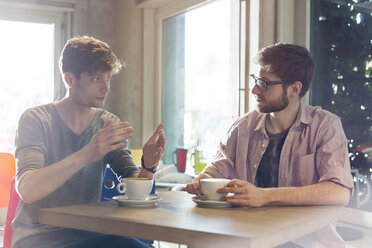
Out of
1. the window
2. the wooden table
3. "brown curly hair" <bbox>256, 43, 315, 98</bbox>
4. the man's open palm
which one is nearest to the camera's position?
the wooden table

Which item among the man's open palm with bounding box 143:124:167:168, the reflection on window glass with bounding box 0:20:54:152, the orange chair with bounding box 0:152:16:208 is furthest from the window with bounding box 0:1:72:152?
the man's open palm with bounding box 143:124:167:168

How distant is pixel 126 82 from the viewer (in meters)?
4.10

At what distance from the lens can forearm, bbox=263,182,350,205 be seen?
53.1 inches

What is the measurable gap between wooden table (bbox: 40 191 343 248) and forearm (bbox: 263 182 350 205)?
0.03 m

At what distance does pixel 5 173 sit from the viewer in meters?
2.28

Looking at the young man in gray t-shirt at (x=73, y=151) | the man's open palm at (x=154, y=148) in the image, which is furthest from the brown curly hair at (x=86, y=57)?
the man's open palm at (x=154, y=148)

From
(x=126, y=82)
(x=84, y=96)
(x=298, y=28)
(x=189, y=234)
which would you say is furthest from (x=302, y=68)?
(x=126, y=82)

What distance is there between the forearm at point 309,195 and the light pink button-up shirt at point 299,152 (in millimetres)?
43

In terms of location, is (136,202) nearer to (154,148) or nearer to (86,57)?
(154,148)

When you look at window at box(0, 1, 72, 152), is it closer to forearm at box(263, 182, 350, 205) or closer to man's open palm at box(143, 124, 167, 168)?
man's open palm at box(143, 124, 167, 168)

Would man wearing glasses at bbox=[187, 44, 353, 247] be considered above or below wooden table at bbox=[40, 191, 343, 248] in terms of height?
above

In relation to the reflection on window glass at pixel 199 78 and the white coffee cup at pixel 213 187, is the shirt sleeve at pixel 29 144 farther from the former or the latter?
the reflection on window glass at pixel 199 78

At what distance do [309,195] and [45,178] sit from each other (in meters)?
0.80

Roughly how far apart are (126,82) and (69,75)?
94.1 inches
